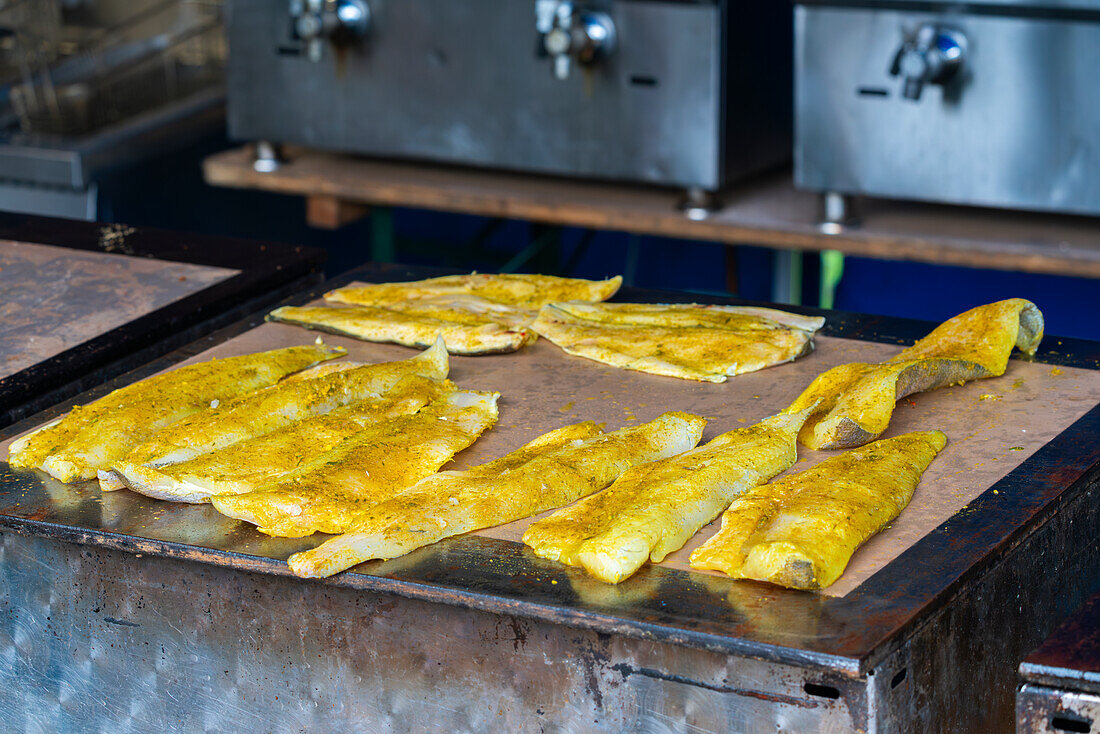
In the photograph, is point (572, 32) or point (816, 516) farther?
point (572, 32)

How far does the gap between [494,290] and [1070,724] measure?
1.50m

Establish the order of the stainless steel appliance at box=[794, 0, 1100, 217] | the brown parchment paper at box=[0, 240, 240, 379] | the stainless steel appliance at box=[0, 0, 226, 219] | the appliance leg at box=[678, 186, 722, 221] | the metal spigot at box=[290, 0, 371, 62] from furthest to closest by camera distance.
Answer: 1. the stainless steel appliance at box=[0, 0, 226, 219]
2. the metal spigot at box=[290, 0, 371, 62]
3. the appliance leg at box=[678, 186, 722, 221]
4. the stainless steel appliance at box=[794, 0, 1100, 217]
5. the brown parchment paper at box=[0, 240, 240, 379]

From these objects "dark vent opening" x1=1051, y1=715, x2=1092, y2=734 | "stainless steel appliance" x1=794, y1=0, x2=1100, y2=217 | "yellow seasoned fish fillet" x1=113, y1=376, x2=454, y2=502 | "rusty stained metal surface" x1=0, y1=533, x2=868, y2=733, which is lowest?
"rusty stained metal surface" x1=0, y1=533, x2=868, y2=733

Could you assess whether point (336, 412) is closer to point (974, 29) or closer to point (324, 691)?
point (324, 691)

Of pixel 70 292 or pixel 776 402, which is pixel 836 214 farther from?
pixel 70 292

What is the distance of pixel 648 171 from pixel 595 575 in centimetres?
222

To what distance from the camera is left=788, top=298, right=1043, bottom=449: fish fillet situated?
1899 millimetres

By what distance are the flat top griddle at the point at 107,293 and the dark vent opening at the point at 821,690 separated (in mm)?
1368

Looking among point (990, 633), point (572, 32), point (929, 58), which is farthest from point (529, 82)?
point (990, 633)

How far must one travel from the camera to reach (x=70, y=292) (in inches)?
102

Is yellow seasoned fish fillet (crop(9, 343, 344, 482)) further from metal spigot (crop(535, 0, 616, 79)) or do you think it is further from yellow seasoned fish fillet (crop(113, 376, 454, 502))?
metal spigot (crop(535, 0, 616, 79))

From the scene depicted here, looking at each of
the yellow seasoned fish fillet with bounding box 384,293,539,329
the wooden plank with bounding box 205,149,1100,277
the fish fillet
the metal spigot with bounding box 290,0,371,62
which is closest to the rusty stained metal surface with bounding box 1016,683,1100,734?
the fish fillet

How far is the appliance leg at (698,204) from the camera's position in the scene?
11.8 ft

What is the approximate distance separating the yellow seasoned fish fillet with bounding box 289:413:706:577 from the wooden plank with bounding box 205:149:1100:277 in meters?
1.65
